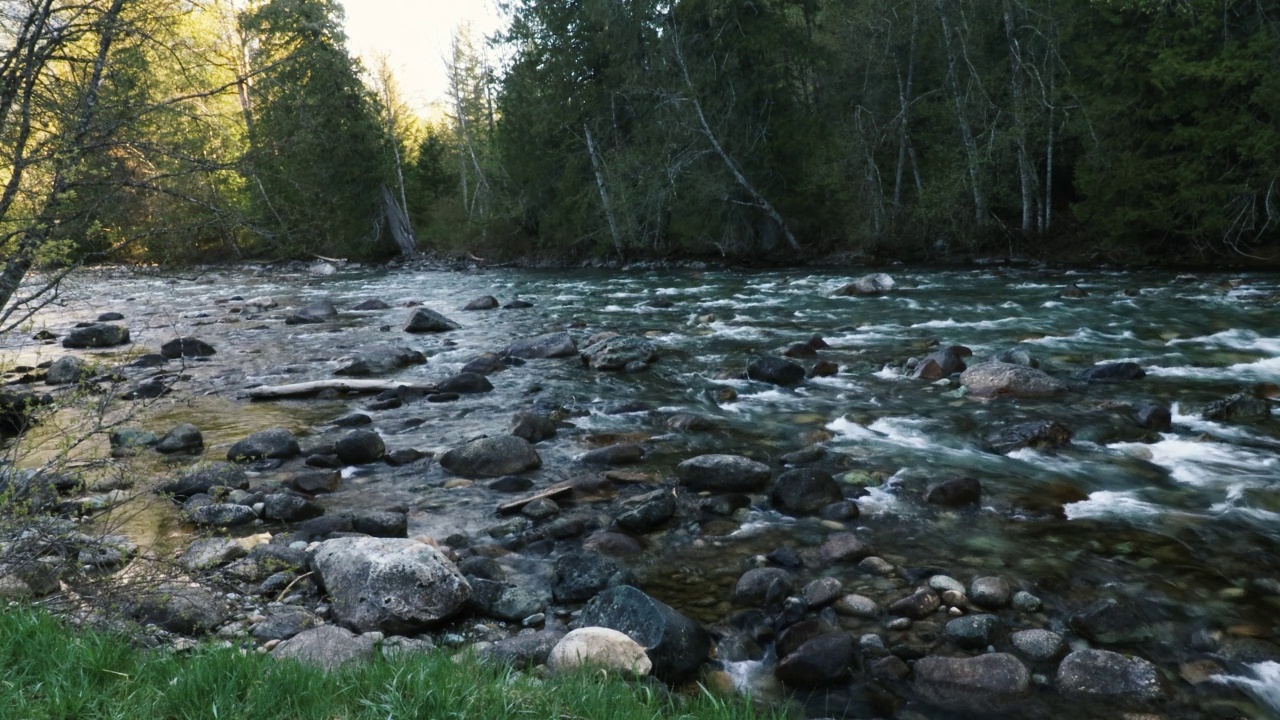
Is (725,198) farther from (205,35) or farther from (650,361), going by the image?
(205,35)

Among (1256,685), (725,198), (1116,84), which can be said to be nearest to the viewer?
(1256,685)

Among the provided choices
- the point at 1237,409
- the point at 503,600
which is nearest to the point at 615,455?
the point at 503,600

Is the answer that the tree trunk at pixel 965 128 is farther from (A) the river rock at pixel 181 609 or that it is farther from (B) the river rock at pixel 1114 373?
(A) the river rock at pixel 181 609

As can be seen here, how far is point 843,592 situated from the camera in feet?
17.5

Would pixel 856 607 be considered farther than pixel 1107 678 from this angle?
Yes

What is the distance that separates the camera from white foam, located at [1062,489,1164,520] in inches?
255

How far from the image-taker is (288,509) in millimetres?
6895

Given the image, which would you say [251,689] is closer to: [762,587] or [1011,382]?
[762,587]

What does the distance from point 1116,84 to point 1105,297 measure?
7919 millimetres

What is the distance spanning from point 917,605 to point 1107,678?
1.08 m

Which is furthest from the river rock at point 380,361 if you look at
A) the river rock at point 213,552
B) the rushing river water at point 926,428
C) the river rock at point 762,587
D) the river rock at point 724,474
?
the river rock at point 762,587

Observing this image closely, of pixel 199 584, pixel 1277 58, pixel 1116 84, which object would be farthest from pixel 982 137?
pixel 199 584

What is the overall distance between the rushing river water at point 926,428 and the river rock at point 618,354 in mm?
304

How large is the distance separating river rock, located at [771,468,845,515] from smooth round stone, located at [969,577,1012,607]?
168 cm
